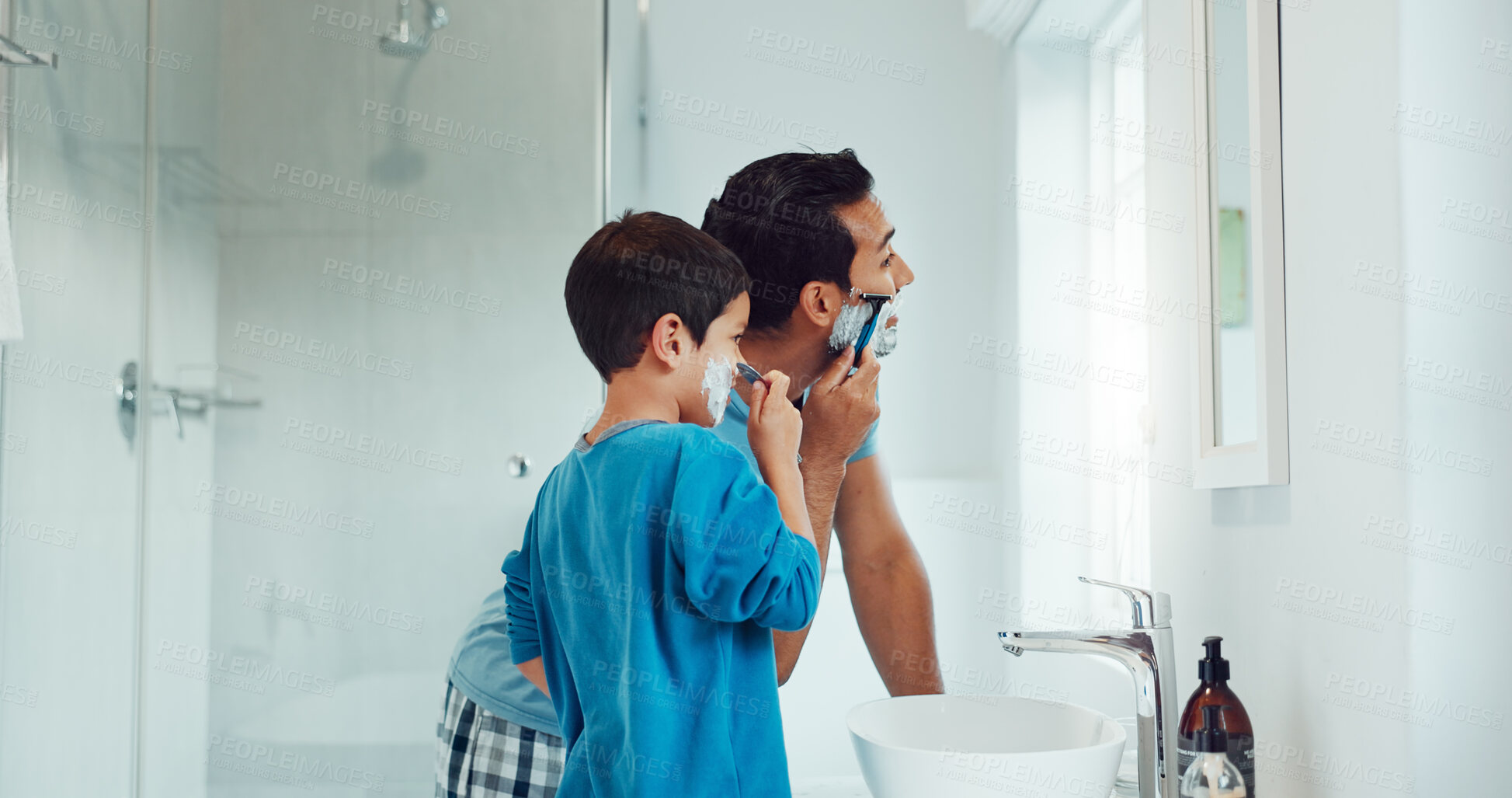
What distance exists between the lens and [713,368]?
81cm

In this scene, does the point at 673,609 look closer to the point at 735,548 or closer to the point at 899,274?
the point at 735,548

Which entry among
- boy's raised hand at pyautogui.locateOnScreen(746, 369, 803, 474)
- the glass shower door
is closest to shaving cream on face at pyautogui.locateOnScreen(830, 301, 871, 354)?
boy's raised hand at pyautogui.locateOnScreen(746, 369, 803, 474)

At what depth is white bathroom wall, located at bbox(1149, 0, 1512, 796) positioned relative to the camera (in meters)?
0.61

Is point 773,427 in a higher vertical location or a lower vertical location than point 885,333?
lower

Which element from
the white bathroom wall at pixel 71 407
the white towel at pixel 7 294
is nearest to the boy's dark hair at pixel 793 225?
the white towel at pixel 7 294

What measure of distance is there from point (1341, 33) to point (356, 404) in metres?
1.41

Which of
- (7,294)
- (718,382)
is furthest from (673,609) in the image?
(7,294)

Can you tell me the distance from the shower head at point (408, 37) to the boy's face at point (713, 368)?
43.1 inches

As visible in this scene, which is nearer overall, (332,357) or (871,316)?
(871,316)

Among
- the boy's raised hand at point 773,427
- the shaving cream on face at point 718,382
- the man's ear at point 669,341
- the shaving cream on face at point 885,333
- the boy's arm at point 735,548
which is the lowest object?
the boy's arm at point 735,548

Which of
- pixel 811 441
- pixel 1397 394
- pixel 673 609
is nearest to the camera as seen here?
pixel 1397 394

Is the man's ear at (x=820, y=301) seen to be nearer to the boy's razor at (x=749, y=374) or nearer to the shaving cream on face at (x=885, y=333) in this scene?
the shaving cream on face at (x=885, y=333)

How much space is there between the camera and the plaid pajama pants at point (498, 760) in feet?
3.01

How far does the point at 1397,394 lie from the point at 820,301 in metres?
0.57
